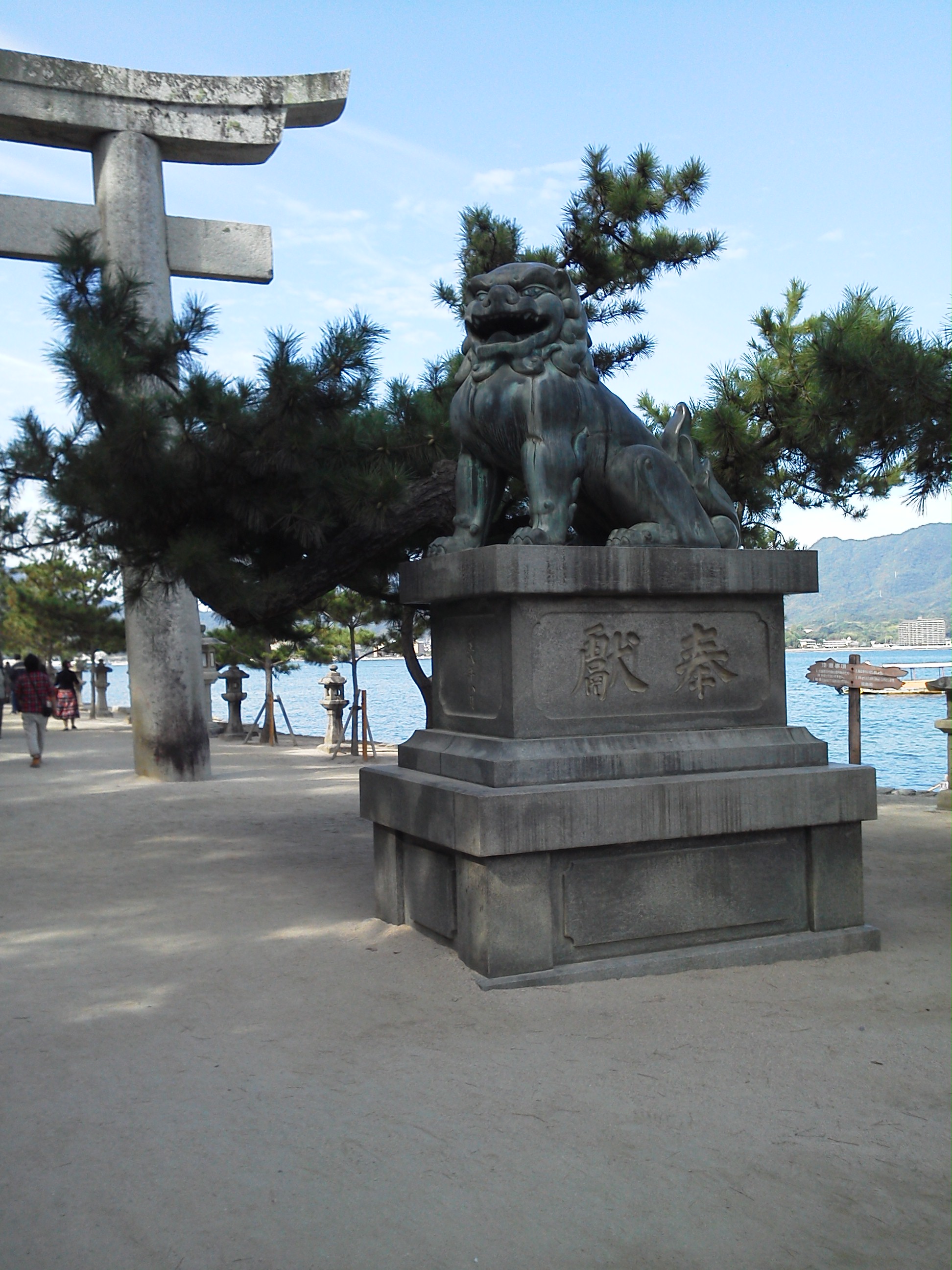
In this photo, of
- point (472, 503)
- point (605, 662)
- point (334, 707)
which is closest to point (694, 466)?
point (472, 503)

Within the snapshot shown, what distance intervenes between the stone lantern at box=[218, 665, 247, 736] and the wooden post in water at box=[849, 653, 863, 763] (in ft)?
32.9

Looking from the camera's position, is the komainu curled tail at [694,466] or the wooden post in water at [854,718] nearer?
the komainu curled tail at [694,466]

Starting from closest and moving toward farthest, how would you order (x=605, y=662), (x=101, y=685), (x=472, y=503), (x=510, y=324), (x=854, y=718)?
(x=605, y=662)
(x=510, y=324)
(x=472, y=503)
(x=854, y=718)
(x=101, y=685)

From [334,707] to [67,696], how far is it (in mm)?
6623

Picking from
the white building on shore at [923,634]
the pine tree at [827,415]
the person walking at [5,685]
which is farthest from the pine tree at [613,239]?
the white building on shore at [923,634]

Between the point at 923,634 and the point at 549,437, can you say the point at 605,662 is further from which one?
the point at 923,634

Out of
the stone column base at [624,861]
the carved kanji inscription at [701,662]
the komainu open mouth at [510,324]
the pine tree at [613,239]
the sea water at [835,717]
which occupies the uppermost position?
the pine tree at [613,239]

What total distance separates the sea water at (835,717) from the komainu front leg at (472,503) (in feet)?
6.69

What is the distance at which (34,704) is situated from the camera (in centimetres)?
1209

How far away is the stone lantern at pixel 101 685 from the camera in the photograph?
24359mm

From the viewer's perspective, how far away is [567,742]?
3840mm

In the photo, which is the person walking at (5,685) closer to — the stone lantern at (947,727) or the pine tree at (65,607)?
the pine tree at (65,607)

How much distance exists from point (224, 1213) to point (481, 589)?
2235 millimetres

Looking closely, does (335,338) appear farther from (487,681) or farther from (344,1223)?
(344,1223)
